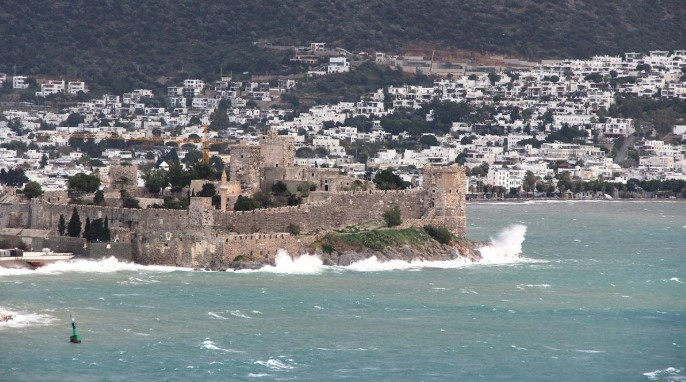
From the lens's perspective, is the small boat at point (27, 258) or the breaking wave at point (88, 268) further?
the small boat at point (27, 258)

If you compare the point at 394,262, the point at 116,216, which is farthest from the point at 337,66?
the point at 116,216

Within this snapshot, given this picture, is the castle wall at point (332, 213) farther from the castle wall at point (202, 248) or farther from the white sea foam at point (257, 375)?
the white sea foam at point (257, 375)

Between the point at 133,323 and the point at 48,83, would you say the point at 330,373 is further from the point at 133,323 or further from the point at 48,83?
the point at 48,83

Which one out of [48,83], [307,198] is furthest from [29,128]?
[307,198]

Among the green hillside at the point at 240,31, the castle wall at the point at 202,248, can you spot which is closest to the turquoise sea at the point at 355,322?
the castle wall at the point at 202,248

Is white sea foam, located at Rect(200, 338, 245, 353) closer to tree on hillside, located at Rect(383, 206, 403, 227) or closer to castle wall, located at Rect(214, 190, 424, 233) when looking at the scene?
castle wall, located at Rect(214, 190, 424, 233)

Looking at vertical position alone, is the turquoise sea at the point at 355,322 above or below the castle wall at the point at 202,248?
below

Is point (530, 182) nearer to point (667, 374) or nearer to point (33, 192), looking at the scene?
point (33, 192)
